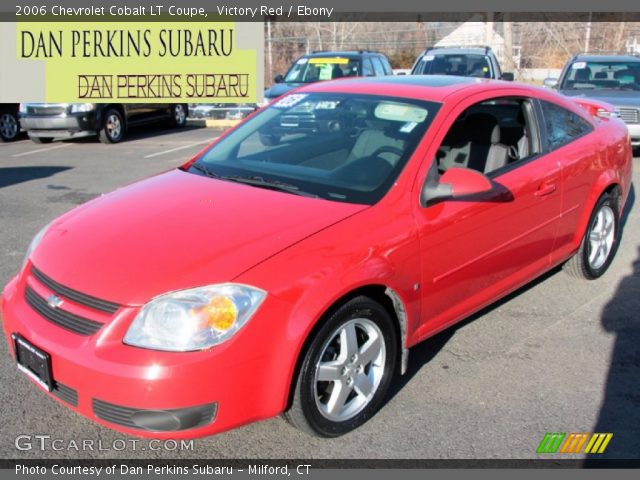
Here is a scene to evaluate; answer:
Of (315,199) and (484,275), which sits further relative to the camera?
(484,275)

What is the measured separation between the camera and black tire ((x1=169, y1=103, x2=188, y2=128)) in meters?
16.7

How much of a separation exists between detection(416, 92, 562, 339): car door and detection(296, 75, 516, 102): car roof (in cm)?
13

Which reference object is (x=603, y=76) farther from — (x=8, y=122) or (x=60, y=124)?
(x=8, y=122)

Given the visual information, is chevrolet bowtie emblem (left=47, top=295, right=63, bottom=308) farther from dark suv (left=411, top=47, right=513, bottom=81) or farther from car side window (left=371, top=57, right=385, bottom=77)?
car side window (left=371, top=57, right=385, bottom=77)

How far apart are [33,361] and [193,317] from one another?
0.83m

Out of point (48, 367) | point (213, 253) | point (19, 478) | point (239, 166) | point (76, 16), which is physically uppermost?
point (76, 16)

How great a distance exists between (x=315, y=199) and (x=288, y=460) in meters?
1.28

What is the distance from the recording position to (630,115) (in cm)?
1041

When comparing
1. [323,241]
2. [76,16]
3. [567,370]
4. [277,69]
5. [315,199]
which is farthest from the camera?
[277,69]

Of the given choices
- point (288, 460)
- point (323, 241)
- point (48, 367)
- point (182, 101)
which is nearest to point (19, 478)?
point (48, 367)

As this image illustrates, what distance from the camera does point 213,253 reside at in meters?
2.94

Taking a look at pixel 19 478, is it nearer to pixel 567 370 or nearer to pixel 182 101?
pixel 567 370

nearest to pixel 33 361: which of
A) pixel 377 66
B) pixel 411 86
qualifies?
pixel 411 86

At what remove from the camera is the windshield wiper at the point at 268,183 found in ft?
11.6
